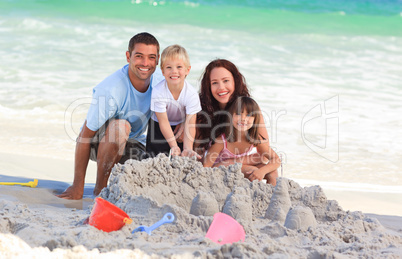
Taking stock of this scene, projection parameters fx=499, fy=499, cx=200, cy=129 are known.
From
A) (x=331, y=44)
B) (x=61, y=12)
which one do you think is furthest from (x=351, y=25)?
(x=61, y=12)

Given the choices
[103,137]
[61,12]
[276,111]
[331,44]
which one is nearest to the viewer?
[103,137]

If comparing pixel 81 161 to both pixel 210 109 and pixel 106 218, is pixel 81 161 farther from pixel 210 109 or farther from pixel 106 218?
pixel 106 218

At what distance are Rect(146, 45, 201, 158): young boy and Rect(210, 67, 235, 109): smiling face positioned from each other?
0.15m

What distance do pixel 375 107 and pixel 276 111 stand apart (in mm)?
1212

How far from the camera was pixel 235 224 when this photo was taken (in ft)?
7.04

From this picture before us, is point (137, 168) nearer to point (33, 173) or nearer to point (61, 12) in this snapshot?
point (33, 173)

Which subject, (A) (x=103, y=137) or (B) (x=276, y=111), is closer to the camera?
(A) (x=103, y=137)

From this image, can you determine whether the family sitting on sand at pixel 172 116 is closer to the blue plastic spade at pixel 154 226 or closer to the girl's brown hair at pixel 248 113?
the girl's brown hair at pixel 248 113

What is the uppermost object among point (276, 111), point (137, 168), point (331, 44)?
point (331, 44)

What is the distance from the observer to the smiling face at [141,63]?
11.0ft

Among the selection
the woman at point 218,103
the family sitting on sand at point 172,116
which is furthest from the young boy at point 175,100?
the woman at point 218,103

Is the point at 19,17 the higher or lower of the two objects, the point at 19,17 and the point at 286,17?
the lower

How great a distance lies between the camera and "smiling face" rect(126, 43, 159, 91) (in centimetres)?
334

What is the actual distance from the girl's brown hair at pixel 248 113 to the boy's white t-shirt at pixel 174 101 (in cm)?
24
